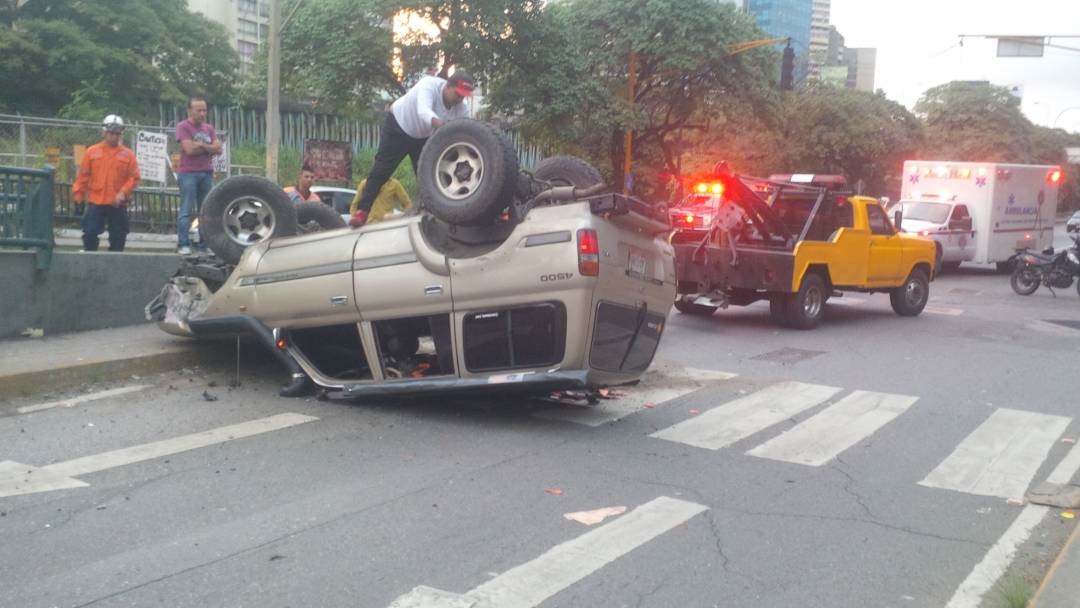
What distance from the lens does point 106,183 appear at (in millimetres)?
11781

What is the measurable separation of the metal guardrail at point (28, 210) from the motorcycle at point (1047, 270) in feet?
63.2

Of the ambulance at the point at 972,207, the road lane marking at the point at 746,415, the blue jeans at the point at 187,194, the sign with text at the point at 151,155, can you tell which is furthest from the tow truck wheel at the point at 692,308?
the ambulance at the point at 972,207

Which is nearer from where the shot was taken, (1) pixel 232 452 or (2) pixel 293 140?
(1) pixel 232 452

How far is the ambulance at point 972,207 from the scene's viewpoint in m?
26.7

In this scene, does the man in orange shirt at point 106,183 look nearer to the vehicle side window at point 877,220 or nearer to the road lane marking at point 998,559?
the road lane marking at point 998,559

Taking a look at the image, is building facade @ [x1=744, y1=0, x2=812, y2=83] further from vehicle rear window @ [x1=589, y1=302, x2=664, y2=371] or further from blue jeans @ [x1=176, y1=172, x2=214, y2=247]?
vehicle rear window @ [x1=589, y1=302, x2=664, y2=371]

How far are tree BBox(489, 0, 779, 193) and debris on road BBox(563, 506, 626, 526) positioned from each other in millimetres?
24265

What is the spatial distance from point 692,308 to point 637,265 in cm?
839

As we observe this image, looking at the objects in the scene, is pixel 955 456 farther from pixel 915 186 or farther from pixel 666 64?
pixel 666 64

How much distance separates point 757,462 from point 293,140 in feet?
99.9

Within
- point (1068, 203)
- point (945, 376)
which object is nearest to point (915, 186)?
point (945, 376)

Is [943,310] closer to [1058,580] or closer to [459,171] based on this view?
[459,171]

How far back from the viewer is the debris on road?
235 inches

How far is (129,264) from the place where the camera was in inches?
440
